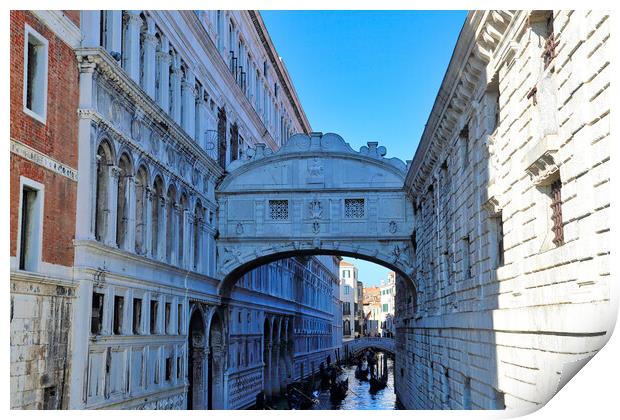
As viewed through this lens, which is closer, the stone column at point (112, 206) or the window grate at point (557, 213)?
the window grate at point (557, 213)

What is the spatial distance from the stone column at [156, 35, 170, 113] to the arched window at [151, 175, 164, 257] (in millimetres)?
1502

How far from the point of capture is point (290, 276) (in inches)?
1363

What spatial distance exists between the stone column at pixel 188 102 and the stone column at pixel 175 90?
0.55 meters

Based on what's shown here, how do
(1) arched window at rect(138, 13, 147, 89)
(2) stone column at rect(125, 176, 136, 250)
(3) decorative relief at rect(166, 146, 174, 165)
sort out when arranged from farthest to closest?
1. (3) decorative relief at rect(166, 146, 174, 165)
2. (1) arched window at rect(138, 13, 147, 89)
3. (2) stone column at rect(125, 176, 136, 250)

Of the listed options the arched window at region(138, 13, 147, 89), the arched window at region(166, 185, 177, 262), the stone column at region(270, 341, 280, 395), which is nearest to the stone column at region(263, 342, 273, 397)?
the stone column at region(270, 341, 280, 395)

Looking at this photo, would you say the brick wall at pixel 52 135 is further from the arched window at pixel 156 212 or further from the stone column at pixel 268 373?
the stone column at pixel 268 373

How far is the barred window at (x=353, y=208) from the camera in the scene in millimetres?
20859

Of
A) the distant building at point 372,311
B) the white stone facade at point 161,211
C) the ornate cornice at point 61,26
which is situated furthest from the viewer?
the distant building at point 372,311

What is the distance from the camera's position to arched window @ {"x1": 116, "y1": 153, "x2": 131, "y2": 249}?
13945mm

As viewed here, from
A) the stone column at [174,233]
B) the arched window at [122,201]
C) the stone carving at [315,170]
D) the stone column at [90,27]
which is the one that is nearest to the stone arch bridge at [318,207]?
the stone carving at [315,170]

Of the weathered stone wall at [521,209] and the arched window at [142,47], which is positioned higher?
the arched window at [142,47]

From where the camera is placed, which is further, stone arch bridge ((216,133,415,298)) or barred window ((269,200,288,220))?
barred window ((269,200,288,220))

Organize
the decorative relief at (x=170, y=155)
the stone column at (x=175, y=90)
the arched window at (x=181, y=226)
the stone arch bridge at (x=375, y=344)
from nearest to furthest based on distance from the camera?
the decorative relief at (x=170, y=155)
the stone column at (x=175, y=90)
the arched window at (x=181, y=226)
the stone arch bridge at (x=375, y=344)

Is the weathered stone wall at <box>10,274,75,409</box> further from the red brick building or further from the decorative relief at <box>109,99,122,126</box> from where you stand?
the decorative relief at <box>109,99,122,126</box>
